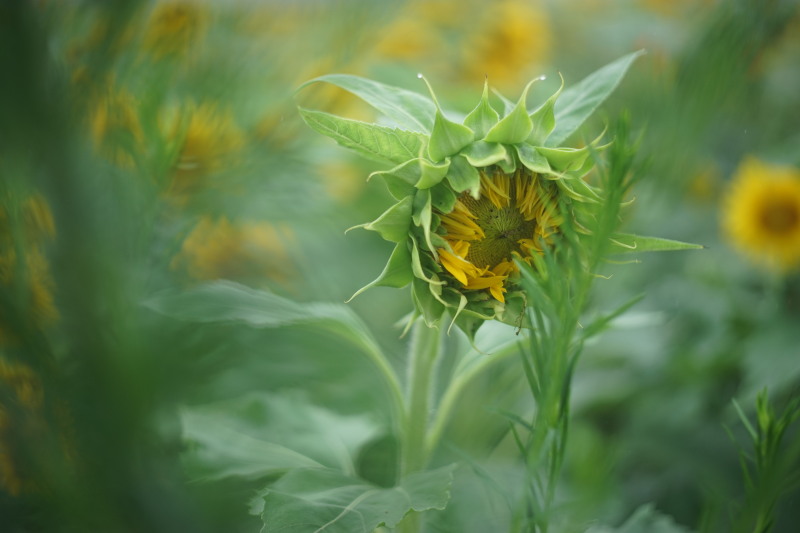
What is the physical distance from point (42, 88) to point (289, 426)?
14.2 inches

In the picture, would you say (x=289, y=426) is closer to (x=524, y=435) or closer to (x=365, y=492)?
(x=365, y=492)

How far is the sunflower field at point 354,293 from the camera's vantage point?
0.30 m

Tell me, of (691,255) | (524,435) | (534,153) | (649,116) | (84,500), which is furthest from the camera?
(691,255)

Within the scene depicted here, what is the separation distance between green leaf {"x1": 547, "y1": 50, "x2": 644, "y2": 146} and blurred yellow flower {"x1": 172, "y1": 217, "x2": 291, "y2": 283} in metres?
0.31

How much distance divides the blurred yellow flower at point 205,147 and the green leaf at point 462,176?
0.64 feet

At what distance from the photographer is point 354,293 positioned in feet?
1.41

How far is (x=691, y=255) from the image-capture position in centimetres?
97

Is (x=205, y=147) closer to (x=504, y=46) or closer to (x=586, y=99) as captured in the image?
(x=586, y=99)

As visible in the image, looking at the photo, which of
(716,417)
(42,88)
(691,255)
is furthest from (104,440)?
(691,255)

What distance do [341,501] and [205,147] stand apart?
0.34 m

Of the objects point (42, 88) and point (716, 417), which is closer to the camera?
point (42, 88)

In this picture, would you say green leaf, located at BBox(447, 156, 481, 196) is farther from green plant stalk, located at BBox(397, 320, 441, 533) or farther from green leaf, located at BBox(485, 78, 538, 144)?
green plant stalk, located at BBox(397, 320, 441, 533)

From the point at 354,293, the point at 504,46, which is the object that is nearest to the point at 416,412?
the point at 354,293

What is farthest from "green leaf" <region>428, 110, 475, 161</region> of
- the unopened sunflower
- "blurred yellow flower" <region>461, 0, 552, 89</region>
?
"blurred yellow flower" <region>461, 0, 552, 89</region>
